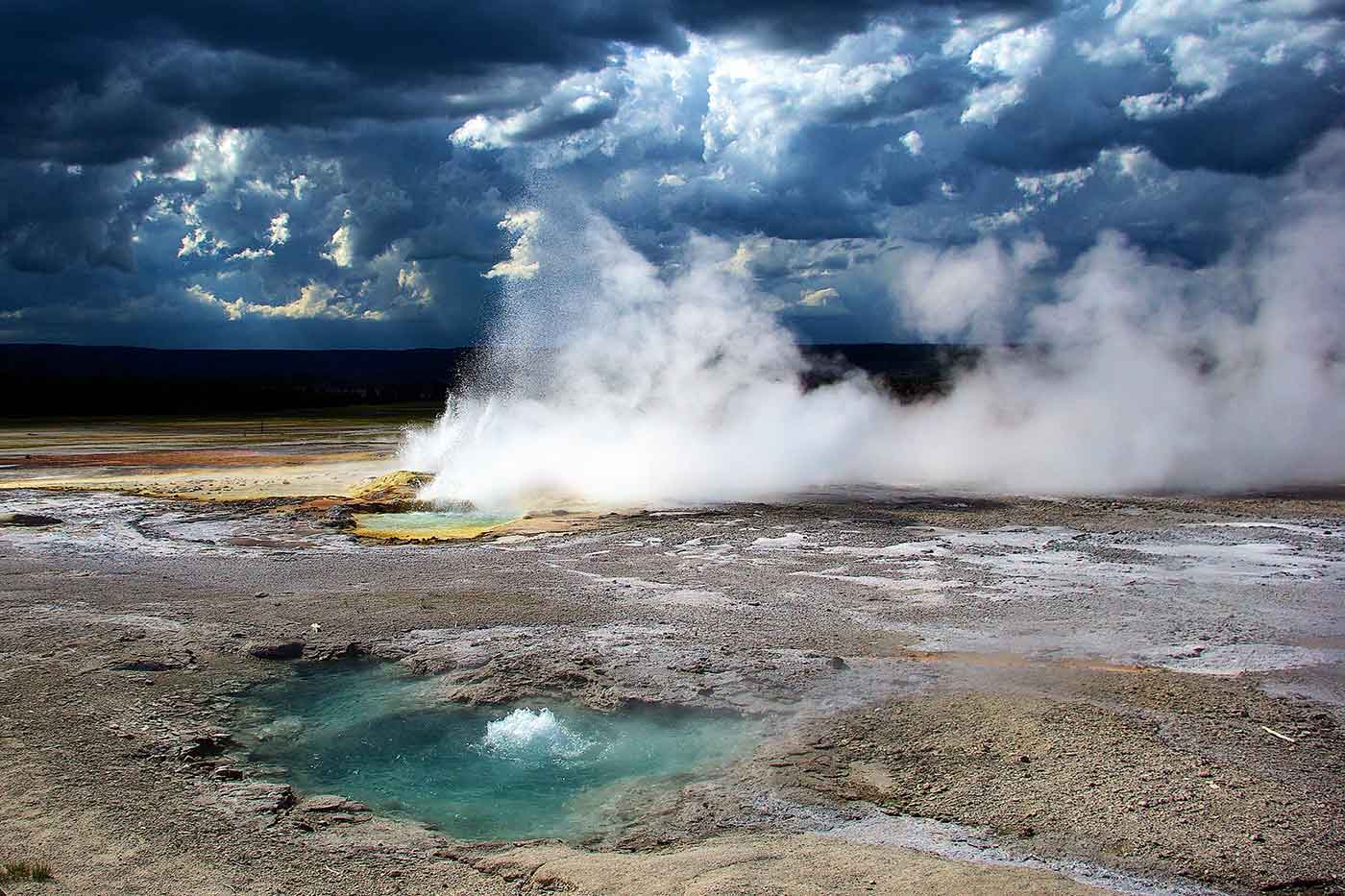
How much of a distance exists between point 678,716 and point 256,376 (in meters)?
138

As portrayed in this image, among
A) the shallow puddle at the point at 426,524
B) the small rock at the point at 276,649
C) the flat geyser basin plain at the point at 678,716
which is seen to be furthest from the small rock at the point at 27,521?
the small rock at the point at 276,649

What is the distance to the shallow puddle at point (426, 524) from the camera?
15195 millimetres

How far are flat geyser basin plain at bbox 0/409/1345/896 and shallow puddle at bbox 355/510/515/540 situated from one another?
1834 millimetres

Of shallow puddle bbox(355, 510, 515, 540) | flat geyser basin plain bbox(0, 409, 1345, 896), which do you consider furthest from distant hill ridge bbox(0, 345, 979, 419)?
flat geyser basin plain bbox(0, 409, 1345, 896)

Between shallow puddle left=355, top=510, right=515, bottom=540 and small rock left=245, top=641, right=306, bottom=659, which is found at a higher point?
small rock left=245, top=641, right=306, bottom=659

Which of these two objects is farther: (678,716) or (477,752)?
(678,716)

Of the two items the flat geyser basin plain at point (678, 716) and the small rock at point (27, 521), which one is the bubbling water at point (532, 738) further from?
the small rock at point (27, 521)

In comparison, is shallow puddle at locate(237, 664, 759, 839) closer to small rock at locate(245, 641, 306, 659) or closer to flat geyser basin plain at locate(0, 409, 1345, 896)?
flat geyser basin plain at locate(0, 409, 1345, 896)

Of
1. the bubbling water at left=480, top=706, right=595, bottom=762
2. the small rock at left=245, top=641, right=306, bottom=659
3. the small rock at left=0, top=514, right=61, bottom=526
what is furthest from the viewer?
the small rock at left=0, top=514, right=61, bottom=526

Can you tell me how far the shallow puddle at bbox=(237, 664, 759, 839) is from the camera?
17.9ft

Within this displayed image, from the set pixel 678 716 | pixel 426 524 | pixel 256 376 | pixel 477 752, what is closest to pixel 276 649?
pixel 477 752

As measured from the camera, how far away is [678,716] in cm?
671

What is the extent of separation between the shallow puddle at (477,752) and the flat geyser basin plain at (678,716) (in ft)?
0.09

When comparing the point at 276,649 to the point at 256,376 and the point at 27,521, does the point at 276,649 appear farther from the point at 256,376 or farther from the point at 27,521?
the point at 256,376
